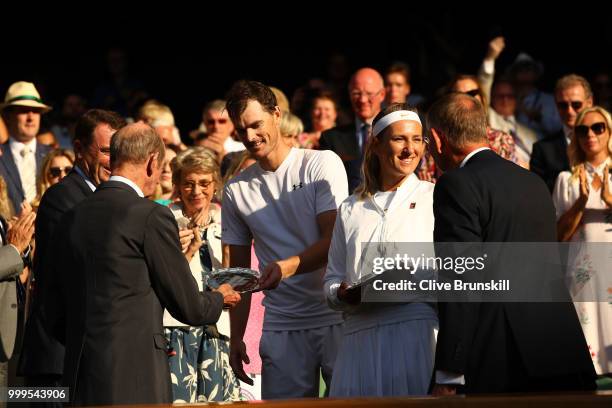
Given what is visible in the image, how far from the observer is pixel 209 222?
8055mm

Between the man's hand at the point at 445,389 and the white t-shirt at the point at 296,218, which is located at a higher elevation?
the white t-shirt at the point at 296,218

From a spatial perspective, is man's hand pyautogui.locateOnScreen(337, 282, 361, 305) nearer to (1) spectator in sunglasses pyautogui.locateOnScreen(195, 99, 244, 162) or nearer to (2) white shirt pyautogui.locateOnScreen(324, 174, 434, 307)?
(2) white shirt pyautogui.locateOnScreen(324, 174, 434, 307)

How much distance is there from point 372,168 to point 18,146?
15.9ft

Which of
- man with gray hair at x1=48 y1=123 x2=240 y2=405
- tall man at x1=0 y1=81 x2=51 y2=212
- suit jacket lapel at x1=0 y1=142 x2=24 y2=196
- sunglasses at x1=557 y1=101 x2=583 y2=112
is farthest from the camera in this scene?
tall man at x1=0 y1=81 x2=51 y2=212

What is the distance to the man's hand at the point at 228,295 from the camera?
19.4ft

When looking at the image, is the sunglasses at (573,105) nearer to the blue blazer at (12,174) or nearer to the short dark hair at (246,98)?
the short dark hair at (246,98)

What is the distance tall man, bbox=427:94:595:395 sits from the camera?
531 centimetres

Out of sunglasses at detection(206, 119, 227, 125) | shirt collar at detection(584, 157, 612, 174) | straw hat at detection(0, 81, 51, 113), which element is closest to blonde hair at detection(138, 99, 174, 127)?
sunglasses at detection(206, 119, 227, 125)

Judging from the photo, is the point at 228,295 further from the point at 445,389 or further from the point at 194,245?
the point at 194,245

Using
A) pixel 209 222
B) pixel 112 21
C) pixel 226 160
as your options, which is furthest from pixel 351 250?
pixel 112 21

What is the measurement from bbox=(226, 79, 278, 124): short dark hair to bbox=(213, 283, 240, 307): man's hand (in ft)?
3.42

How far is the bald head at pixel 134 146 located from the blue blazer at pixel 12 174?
4.54 metres

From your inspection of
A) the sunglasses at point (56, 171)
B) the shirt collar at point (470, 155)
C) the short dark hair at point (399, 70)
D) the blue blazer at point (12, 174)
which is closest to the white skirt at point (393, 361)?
the shirt collar at point (470, 155)

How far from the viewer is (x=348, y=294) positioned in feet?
19.4
